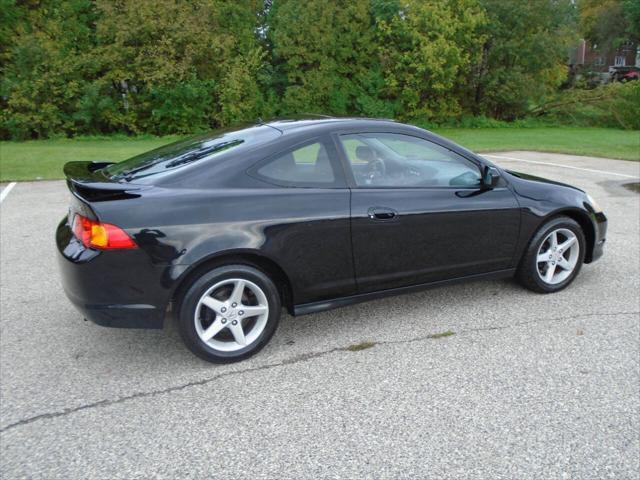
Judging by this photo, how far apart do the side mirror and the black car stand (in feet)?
0.03

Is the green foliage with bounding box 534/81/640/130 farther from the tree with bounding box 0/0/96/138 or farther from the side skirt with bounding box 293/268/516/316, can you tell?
the side skirt with bounding box 293/268/516/316

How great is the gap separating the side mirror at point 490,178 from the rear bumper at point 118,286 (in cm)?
240

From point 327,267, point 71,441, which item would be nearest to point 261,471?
point 71,441

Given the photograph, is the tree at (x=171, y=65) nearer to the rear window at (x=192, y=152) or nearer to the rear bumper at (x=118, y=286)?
the rear window at (x=192, y=152)

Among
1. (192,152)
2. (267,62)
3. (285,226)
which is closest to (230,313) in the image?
(285,226)

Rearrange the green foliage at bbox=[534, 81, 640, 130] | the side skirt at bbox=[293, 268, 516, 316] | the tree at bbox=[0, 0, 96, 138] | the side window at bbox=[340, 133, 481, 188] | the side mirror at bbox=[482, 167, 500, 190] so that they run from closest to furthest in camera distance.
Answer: the side skirt at bbox=[293, 268, 516, 316], the side window at bbox=[340, 133, 481, 188], the side mirror at bbox=[482, 167, 500, 190], the tree at bbox=[0, 0, 96, 138], the green foliage at bbox=[534, 81, 640, 130]

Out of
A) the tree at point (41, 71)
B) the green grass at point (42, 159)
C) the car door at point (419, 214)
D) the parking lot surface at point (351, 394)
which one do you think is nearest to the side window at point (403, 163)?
the car door at point (419, 214)

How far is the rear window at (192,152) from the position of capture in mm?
3574

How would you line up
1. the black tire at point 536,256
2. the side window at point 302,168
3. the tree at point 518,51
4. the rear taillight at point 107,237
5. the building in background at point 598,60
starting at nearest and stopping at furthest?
the rear taillight at point 107,237 < the side window at point 302,168 < the black tire at point 536,256 < the tree at point 518,51 < the building in background at point 598,60

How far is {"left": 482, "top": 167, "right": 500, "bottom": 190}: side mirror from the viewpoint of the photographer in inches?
161

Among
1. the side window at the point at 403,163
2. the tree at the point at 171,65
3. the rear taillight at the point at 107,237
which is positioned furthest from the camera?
the tree at the point at 171,65

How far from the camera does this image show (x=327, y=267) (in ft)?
11.9

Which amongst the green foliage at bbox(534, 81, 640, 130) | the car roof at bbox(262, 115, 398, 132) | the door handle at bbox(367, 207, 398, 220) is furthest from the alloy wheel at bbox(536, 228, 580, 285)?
the green foliage at bbox(534, 81, 640, 130)

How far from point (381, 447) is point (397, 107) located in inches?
1128
